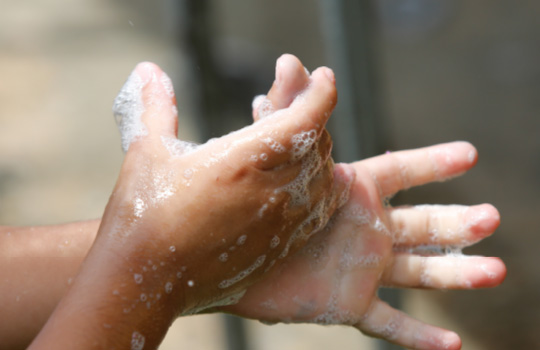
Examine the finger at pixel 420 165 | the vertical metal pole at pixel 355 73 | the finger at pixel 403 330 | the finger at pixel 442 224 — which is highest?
the vertical metal pole at pixel 355 73

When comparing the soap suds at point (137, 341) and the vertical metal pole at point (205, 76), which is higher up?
the vertical metal pole at point (205, 76)

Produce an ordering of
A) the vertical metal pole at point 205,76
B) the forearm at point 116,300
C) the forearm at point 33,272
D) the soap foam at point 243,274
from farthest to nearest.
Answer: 1. the vertical metal pole at point 205,76
2. the forearm at point 33,272
3. the soap foam at point 243,274
4. the forearm at point 116,300

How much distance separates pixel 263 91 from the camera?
2613mm

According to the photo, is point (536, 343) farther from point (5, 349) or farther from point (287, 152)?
point (5, 349)

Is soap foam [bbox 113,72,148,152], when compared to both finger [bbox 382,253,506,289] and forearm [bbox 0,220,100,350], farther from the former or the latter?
finger [bbox 382,253,506,289]

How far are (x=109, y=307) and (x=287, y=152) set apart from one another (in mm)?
314

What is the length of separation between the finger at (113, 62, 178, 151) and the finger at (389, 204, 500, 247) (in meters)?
0.46

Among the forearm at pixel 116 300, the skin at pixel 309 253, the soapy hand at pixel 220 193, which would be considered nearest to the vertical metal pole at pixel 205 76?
the skin at pixel 309 253

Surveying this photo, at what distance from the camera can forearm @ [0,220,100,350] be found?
970mm

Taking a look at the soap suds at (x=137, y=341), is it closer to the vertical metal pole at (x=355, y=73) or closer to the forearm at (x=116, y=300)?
the forearm at (x=116, y=300)

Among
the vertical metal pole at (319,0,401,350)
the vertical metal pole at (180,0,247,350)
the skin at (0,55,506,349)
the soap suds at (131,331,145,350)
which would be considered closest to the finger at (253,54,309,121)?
the skin at (0,55,506,349)

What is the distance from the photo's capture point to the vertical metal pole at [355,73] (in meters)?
1.27

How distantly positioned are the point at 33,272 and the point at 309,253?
1.58 feet

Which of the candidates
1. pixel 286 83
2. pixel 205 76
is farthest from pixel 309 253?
pixel 205 76
